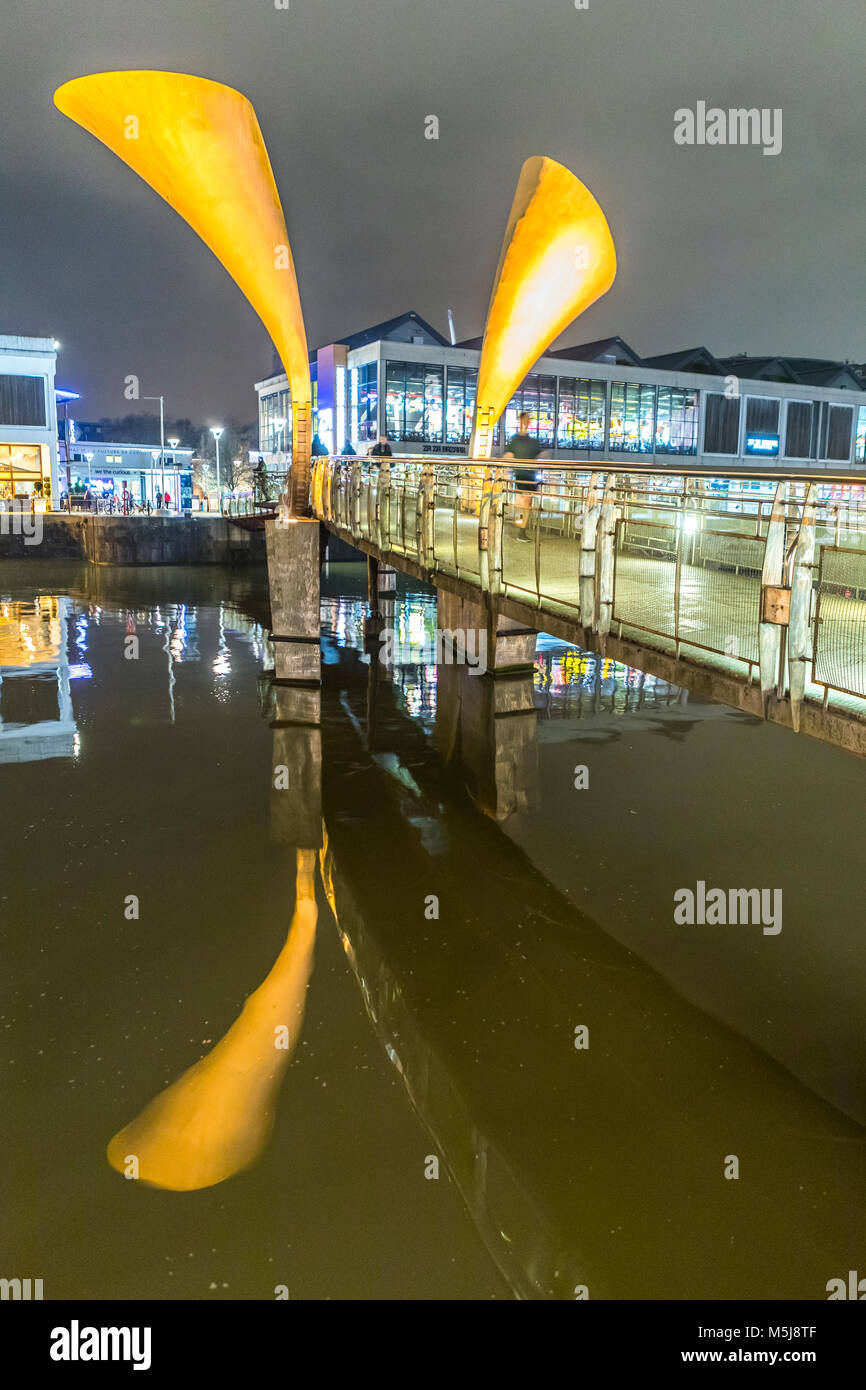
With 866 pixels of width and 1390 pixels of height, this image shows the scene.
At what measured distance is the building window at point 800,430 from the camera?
61719 mm

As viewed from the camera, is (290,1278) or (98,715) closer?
(290,1278)

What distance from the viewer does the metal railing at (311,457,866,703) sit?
513 centimetres

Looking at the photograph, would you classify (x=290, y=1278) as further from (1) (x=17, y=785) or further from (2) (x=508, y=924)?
(1) (x=17, y=785)

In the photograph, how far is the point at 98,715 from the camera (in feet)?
46.0

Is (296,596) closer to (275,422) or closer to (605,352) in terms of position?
(605,352)

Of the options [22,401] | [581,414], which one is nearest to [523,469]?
[22,401]

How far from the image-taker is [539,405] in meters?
52.7

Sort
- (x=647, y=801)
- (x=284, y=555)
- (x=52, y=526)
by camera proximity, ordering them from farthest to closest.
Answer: (x=52, y=526) < (x=284, y=555) < (x=647, y=801)

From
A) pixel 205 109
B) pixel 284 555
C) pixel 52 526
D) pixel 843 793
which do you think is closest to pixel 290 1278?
pixel 843 793

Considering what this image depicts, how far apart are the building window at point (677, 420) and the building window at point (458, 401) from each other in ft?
44.6

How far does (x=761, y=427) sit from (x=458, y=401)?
23.0 m

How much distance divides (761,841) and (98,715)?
9528 mm

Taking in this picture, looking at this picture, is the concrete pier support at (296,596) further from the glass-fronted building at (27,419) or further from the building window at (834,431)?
the building window at (834,431)

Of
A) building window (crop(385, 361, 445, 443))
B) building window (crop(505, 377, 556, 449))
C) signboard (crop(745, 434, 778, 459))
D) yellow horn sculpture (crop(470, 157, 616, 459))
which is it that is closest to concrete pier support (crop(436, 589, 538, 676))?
yellow horn sculpture (crop(470, 157, 616, 459))
